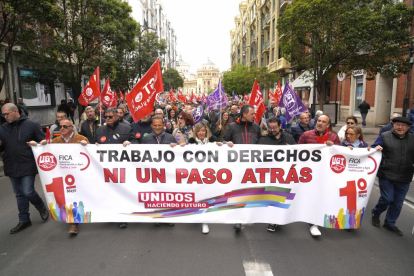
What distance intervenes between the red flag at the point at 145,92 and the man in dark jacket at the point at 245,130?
148 centimetres

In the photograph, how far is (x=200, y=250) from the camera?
3721 mm

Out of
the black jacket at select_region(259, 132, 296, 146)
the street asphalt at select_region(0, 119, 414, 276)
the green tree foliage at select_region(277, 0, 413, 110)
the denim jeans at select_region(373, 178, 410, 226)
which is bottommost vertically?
the street asphalt at select_region(0, 119, 414, 276)

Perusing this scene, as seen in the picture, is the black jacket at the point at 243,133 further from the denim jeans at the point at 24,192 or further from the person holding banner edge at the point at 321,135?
the denim jeans at the point at 24,192

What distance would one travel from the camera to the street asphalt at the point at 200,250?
3318 mm

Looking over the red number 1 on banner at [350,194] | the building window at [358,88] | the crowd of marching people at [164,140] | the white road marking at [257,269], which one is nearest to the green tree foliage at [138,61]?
the building window at [358,88]

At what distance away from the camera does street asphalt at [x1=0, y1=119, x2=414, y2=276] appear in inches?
131

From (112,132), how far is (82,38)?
12645mm

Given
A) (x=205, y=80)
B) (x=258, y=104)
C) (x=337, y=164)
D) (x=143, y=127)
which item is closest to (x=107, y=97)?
(x=143, y=127)

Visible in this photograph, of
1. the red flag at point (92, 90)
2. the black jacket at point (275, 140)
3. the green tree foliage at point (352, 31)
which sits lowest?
the black jacket at point (275, 140)

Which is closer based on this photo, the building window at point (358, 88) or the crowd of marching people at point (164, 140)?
the crowd of marching people at point (164, 140)

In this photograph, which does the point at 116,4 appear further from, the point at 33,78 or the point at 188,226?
the point at 188,226

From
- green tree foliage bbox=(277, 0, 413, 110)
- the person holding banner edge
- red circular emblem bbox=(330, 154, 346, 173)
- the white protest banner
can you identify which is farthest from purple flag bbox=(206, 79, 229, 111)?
green tree foliage bbox=(277, 0, 413, 110)

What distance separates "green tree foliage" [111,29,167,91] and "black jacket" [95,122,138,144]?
2198 cm

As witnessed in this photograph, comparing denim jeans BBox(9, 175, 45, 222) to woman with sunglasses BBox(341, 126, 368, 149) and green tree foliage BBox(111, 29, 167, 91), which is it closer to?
woman with sunglasses BBox(341, 126, 368, 149)
